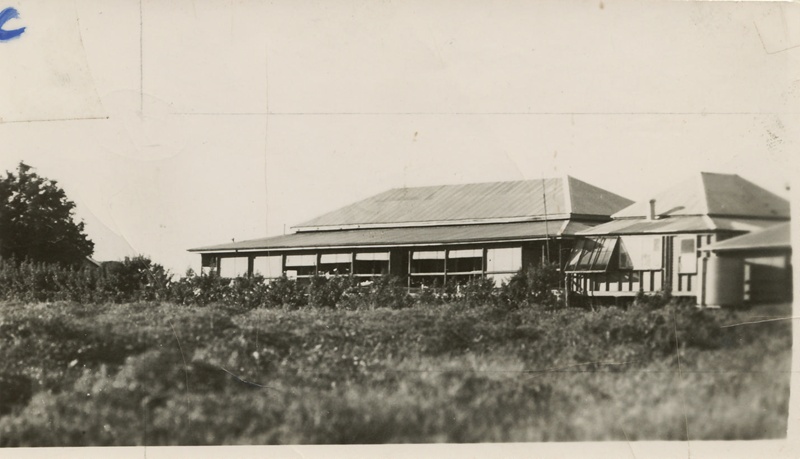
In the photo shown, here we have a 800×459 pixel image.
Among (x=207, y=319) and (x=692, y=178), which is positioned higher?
(x=692, y=178)

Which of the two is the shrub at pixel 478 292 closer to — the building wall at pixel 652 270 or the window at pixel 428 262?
the window at pixel 428 262

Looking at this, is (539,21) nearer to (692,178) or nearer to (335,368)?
(692,178)

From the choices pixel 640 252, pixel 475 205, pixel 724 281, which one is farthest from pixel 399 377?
pixel 724 281

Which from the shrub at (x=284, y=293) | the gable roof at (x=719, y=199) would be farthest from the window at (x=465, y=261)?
the gable roof at (x=719, y=199)

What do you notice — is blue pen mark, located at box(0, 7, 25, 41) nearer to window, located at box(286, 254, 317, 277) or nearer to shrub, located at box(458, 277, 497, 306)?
window, located at box(286, 254, 317, 277)

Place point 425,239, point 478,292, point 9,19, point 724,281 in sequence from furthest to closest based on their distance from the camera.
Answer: point 425,239 < point 478,292 < point 9,19 < point 724,281

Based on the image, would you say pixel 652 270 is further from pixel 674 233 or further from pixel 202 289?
pixel 202 289

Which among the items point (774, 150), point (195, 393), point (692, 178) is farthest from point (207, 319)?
point (774, 150)
